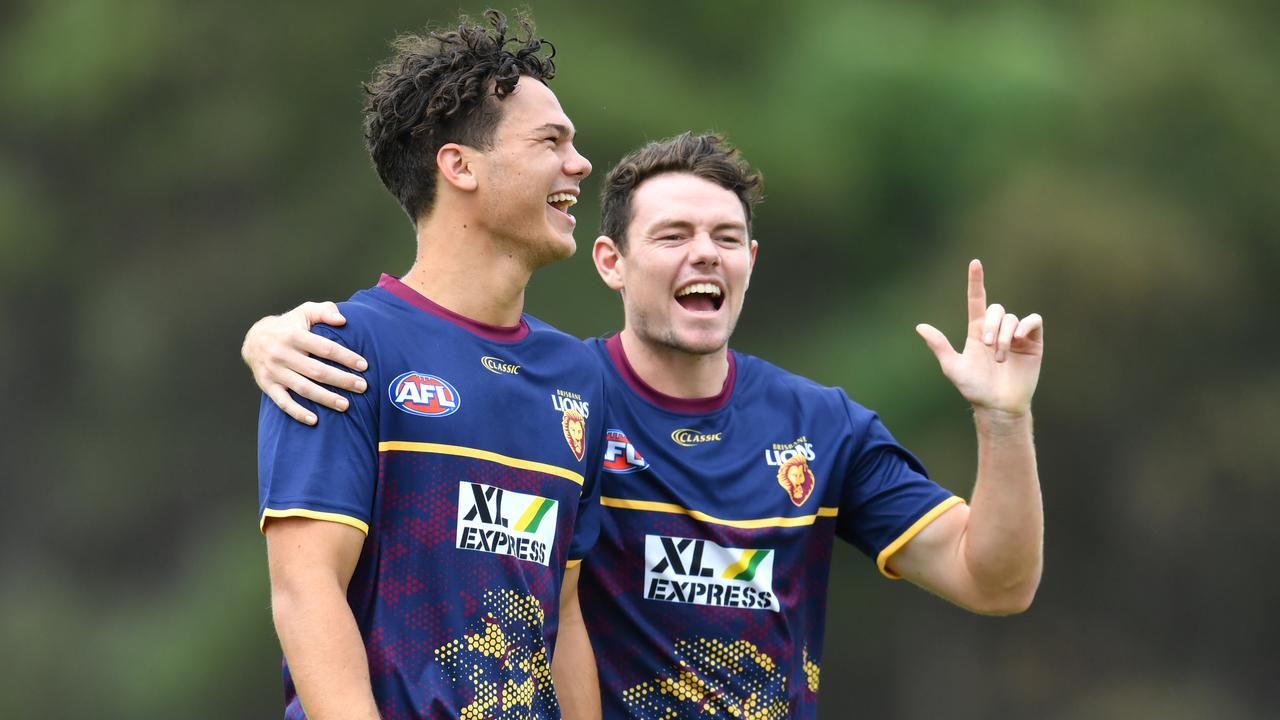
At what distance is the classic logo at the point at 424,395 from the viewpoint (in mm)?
2850

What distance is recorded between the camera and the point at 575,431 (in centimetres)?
→ 312

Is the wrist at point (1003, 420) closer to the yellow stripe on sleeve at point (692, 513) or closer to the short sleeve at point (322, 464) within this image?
the yellow stripe on sleeve at point (692, 513)

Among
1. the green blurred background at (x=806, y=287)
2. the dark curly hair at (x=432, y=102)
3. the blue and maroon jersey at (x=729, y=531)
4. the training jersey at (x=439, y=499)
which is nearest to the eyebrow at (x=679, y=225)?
the blue and maroon jersey at (x=729, y=531)

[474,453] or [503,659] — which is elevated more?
[474,453]

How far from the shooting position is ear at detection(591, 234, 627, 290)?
3.97m

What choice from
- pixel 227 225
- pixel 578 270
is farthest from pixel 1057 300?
pixel 227 225

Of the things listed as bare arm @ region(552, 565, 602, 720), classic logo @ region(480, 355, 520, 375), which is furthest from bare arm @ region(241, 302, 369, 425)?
bare arm @ region(552, 565, 602, 720)

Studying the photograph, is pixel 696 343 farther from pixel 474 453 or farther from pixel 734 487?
pixel 474 453

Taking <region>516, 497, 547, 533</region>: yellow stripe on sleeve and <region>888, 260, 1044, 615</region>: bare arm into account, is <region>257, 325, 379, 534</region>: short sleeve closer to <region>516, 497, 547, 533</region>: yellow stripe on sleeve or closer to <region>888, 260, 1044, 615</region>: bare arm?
<region>516, 497, 547, 533</region>: yellow stripe on sleeve

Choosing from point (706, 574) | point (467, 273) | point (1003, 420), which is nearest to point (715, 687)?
point (706, 574)

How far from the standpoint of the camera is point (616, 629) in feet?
11.4

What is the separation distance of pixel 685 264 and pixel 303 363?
4.19 feet

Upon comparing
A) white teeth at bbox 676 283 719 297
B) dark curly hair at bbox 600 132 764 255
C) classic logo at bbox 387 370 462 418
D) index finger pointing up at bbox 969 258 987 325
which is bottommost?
classic logo at bbox 387 370 462 418

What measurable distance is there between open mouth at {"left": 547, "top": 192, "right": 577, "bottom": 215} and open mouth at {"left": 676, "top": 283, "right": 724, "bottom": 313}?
0.63 m
